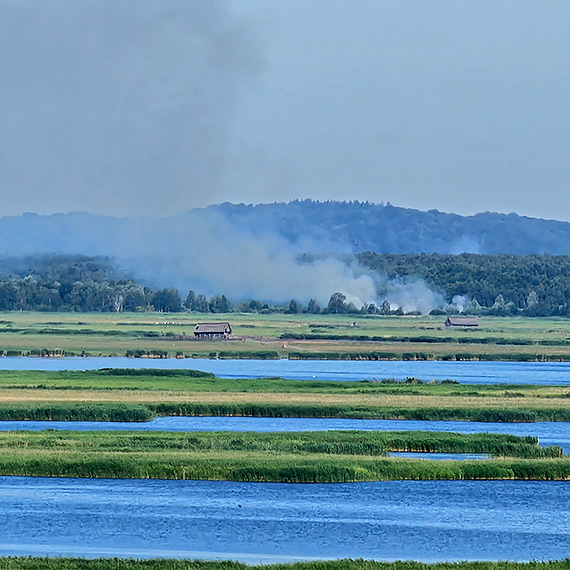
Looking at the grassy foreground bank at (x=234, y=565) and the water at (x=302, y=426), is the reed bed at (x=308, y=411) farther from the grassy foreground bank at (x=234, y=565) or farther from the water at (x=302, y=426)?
the grassy foreground bank at (x=234, y=565)

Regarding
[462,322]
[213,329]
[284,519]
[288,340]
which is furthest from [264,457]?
[462,322]

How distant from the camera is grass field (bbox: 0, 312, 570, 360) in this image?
402 ft

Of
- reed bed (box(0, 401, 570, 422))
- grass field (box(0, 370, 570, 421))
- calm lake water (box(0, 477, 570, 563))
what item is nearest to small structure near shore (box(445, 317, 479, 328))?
grass field (box(0, 370, 570, 421))

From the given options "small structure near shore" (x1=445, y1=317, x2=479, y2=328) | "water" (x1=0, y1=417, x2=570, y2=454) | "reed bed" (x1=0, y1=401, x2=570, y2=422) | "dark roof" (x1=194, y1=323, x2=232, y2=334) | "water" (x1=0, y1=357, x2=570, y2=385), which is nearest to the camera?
"water" (x1=0, y1=417, x2=570, y2=454)

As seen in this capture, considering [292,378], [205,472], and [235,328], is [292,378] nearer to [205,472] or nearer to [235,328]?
[205,472]

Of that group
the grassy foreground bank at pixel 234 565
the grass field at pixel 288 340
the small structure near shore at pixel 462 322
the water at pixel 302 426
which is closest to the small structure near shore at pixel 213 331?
the grass field at pixel 288 340

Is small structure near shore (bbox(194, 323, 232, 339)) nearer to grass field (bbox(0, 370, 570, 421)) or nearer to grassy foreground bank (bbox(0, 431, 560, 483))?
grass field (bbox(0, 370, 570, 421))

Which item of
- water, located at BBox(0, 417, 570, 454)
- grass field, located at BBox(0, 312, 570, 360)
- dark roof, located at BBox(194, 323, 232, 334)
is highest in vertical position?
dark roof, located at BBox(194, 323, 232, 334)

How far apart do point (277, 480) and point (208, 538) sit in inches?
295

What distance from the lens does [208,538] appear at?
122ft

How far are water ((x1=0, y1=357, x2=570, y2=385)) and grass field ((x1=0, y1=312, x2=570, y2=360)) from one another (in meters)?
4.07

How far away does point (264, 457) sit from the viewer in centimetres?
4669

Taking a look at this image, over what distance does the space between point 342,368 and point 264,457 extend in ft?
201

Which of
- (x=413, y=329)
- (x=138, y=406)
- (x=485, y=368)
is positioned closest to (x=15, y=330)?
(x=413, y=329)
